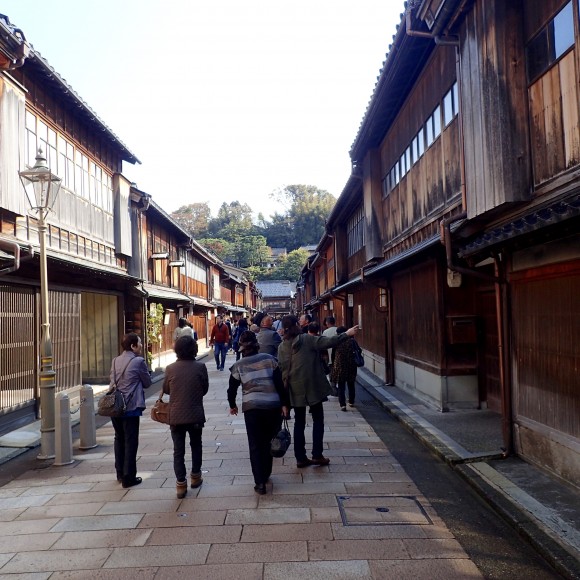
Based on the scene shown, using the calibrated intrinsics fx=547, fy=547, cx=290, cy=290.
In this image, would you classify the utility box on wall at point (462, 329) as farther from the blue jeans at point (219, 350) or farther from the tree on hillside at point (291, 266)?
the tree on hillside at point (291, 266)

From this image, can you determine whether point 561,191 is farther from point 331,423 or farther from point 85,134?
point 85,134

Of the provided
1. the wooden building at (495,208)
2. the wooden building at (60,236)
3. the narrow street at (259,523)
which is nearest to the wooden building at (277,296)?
the wooden building at (60,236)

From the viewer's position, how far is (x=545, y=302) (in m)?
6.56

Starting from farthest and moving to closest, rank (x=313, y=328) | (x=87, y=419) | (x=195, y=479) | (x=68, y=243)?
1. (x=68, y=243)
2. (x=313, y=328)
3. (x=87, y=419)
4. (x=195, y=479)

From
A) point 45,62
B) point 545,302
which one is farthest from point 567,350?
point 45,62

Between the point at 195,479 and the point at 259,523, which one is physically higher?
the point at 195,479

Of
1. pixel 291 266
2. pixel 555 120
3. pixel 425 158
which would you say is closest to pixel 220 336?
pixel 425 158

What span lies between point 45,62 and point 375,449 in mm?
10383

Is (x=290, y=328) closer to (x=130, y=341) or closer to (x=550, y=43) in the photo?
(x=130, y=341)

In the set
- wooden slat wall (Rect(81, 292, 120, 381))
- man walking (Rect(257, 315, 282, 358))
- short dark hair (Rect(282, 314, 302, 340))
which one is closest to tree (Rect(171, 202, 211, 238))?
wooden slat wall (Rect(81, 292, 120, 381))

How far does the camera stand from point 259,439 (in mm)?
6344

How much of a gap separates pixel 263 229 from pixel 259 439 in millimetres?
94317

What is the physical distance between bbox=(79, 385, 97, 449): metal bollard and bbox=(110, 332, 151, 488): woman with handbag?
218 centimetres

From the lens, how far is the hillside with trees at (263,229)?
86.2 metres
